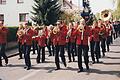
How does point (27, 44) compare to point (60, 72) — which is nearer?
point (60, 72)

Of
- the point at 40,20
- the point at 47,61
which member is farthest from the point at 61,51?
the point at 40,20

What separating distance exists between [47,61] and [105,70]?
4.16 m

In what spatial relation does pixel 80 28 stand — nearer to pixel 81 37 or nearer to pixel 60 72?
pixel 81 37

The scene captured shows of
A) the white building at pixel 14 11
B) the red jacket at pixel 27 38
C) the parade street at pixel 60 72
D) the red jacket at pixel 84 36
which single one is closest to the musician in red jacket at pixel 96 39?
the parade street at pixel 60 72

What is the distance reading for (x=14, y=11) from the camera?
166ft

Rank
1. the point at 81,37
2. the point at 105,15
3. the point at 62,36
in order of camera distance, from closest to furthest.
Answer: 1. the point at 81,37
2. the point at 62,36
3. the point at 105,15

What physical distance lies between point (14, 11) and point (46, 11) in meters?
13.8

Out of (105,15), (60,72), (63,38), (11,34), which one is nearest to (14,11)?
(11,34)

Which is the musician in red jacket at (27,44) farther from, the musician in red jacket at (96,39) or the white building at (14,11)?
the white building at (14,11)

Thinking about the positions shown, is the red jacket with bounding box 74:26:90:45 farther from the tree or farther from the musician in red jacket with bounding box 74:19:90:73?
the tree

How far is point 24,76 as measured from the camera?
47.1ft

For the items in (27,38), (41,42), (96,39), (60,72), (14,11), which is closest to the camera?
(60,72)

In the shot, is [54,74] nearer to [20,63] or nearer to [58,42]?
[58,42]

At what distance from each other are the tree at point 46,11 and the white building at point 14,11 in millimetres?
12042
